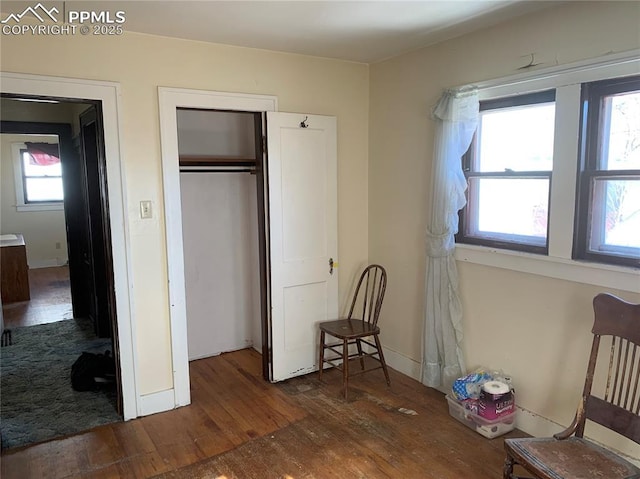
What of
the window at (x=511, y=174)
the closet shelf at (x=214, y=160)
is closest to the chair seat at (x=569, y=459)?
the window at (x=511, y=174)

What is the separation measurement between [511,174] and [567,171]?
0.38 meters

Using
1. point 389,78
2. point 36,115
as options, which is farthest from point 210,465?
point 36,115

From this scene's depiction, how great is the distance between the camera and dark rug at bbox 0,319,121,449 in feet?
9.64

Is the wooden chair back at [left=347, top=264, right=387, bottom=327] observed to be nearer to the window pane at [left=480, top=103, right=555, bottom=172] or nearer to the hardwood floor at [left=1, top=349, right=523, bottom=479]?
the hardwood floor at [left=1, top=349, right=523, bottom=479]

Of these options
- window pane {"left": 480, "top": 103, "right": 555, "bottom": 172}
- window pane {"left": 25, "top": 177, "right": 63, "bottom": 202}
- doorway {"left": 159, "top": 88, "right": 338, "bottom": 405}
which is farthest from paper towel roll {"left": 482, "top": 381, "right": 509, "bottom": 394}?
window pane {"left": 25, "top": 177, "right": 63, "bottom": 202}

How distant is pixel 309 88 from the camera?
3.55m

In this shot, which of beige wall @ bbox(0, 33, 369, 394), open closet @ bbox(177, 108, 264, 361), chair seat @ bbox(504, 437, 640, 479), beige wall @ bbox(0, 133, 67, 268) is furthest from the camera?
beige wall @ bbox(0, 133, 67, 268)

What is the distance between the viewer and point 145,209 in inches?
116

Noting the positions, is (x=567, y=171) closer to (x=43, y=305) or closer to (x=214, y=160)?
(x=214, y=160)

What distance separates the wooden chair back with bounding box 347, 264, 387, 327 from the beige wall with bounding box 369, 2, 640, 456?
0.36 feet

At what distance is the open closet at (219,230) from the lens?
383 centimetres

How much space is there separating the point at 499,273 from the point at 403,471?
1286 mm

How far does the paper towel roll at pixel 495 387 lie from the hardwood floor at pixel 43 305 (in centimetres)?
468

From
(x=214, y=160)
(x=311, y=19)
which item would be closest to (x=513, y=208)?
(x=311, y=19)
